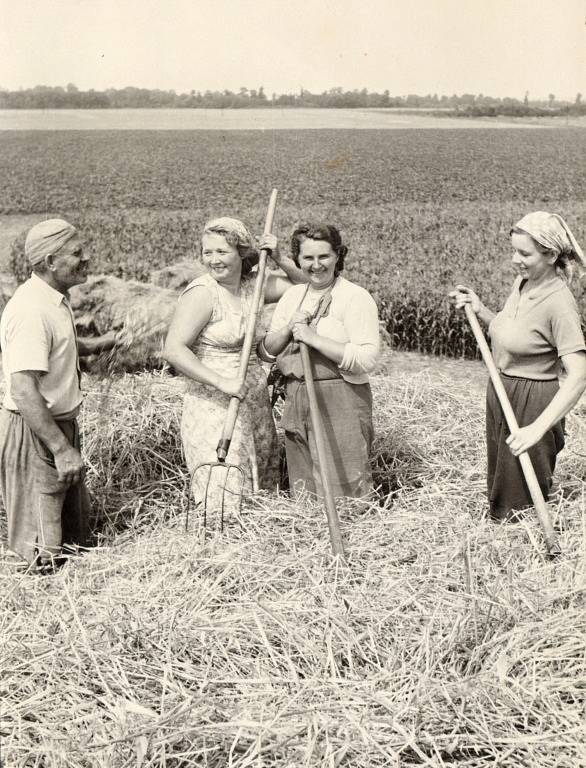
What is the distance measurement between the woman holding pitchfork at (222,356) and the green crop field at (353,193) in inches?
229

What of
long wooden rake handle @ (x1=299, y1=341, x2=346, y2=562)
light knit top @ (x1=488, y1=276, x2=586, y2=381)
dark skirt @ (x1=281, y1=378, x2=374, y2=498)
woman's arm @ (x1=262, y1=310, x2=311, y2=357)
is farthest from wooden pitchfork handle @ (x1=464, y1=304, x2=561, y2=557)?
woman's arm @ (x1=262, y1=310, x2=311, y2=357)

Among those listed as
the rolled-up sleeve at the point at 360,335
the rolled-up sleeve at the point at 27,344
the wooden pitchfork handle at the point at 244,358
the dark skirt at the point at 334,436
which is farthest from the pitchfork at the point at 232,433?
the rolled-up sleeve at the point at 27,344

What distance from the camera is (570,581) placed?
303 centimetres

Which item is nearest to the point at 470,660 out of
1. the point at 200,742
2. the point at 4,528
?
the point at 200,742

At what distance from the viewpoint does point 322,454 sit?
3.42 metres

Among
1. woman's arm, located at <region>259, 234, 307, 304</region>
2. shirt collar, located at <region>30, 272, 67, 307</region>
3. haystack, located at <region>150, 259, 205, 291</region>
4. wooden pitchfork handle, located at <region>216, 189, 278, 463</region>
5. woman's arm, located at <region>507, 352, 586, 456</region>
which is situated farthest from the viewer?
haystack, located at <region>150, 259, 205, 291</region>

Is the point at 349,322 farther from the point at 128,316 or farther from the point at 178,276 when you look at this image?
the point at 178,276

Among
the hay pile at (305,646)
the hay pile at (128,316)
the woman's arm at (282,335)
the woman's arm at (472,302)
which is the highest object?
the woman's arm at (472,302)

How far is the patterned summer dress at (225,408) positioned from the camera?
361 cm

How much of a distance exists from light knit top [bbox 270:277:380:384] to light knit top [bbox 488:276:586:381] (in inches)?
21.6

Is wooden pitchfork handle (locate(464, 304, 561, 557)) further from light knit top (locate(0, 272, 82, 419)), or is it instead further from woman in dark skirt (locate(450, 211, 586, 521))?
light knit top (locate(0, 272, 82, 419))

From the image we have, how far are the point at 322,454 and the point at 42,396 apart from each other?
4.06ft

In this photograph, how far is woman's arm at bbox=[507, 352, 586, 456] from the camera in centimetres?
308

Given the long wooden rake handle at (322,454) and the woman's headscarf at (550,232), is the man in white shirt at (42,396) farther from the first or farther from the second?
the woman's headscarf at (550,232)
